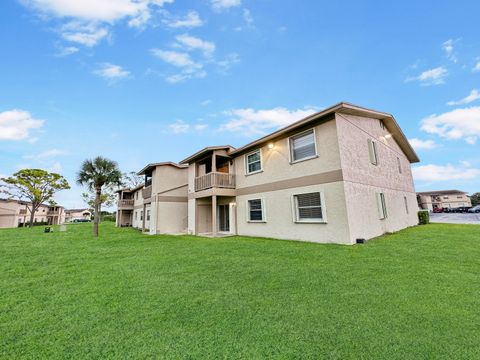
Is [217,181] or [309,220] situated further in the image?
[217,181]

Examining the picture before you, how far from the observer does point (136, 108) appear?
711 inches

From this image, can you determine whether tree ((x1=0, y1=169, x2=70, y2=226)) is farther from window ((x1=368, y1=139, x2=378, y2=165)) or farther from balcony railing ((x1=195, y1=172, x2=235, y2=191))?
window ((x1=368, y1=139, x2=378, y2=165))

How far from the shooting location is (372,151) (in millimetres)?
11555

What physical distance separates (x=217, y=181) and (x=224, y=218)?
129 inches

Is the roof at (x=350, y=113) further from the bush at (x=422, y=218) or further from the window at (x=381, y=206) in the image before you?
the bush at (x=422, y=218)

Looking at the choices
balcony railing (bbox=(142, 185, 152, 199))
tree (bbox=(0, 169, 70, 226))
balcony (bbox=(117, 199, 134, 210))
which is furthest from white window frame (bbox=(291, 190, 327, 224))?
tree (bbox=(0, 169, 70, 226))

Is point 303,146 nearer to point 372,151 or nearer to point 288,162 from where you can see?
point 288,162

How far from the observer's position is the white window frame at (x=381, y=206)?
35.2ft

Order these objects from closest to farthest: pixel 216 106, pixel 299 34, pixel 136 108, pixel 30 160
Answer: pixel 299 34, pixel 136 108, pixel 216 106, pixel 30 160

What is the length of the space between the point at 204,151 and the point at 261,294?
11423 mm

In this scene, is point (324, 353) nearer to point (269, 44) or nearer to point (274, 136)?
point (274, 136)

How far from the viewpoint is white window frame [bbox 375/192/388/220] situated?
35.2 feet

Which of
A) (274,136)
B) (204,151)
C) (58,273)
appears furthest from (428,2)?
(58,273)

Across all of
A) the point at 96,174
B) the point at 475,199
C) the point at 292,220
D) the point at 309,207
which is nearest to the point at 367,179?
the point at 309,207
